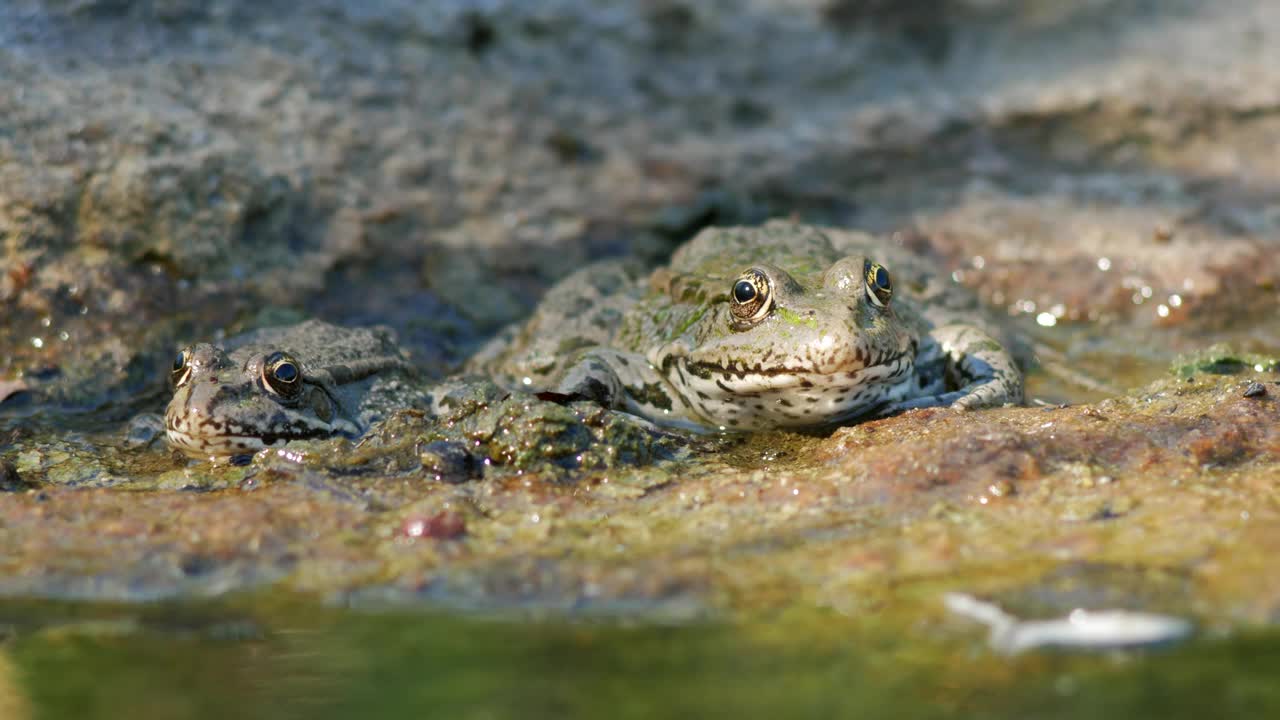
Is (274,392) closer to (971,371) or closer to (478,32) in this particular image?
(971,371)

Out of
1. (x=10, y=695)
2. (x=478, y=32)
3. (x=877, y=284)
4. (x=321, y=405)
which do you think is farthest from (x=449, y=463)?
(x=478, y=32)

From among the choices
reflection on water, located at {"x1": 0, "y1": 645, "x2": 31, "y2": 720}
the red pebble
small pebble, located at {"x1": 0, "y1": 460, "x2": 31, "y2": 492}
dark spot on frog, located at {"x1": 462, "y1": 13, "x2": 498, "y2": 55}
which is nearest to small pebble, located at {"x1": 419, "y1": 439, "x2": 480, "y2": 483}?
the red pebble

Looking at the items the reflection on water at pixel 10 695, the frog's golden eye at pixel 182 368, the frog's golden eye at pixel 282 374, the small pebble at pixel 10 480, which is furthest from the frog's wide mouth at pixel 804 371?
the reflection on water at pixel 10 695

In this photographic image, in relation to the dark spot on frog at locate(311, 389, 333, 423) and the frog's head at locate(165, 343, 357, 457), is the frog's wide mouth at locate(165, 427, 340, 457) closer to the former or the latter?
the frog's head at locate(165, 343, 357, 457)

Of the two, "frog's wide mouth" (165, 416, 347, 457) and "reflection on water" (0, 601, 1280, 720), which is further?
"frog's wide mouth" (165, 416, 347, 457)

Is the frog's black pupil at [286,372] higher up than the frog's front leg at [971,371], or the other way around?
the frog's black pupil at [286,372]

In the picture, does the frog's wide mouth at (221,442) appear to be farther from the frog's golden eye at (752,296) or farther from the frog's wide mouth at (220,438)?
the frog's golden eye at (752,296)

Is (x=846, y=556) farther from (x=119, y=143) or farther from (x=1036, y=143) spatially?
(x=1036, y=143)
